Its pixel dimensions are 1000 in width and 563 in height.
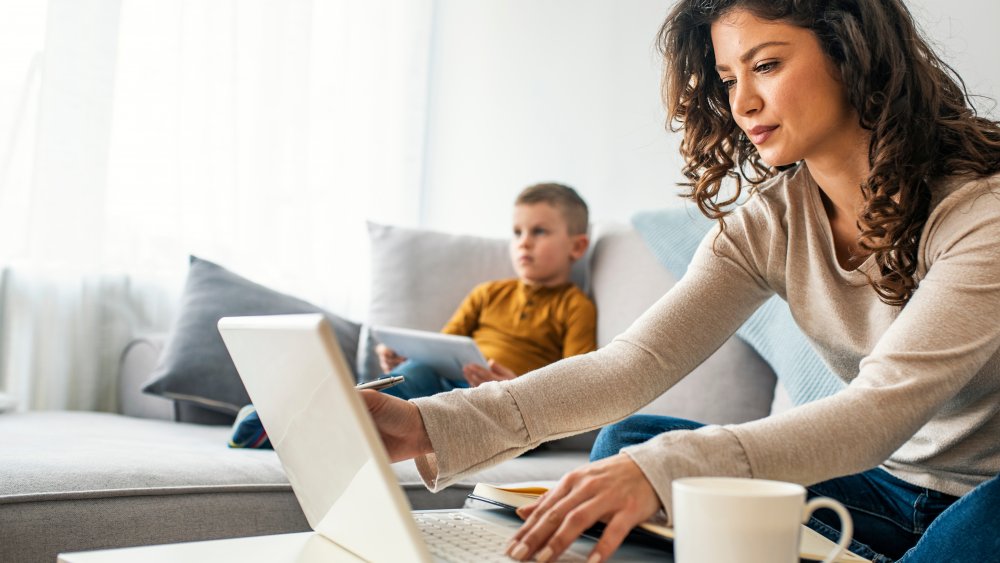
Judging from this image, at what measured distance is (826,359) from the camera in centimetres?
116

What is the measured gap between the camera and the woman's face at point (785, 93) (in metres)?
1.04

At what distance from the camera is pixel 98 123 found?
90.6 inches

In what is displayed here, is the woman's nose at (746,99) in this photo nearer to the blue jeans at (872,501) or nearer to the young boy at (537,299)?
the blue jeans at (872,501)

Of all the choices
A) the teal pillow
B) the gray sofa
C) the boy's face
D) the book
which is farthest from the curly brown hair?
the boy's face

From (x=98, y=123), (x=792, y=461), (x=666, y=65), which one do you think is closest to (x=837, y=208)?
(x=666, y=65)

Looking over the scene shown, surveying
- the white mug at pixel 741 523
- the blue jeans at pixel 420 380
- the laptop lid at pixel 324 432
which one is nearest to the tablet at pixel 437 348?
the blue jeans at pixel 420 380

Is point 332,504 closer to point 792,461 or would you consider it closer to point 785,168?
point 792,461

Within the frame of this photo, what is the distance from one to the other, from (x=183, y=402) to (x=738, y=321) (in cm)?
134

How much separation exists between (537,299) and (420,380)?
421 mm

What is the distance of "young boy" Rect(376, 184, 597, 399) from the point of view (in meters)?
2.12

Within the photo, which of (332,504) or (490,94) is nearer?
(332,504)

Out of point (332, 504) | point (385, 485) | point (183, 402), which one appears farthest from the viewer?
point (183, 402)

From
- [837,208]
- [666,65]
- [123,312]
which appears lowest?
[123,312]

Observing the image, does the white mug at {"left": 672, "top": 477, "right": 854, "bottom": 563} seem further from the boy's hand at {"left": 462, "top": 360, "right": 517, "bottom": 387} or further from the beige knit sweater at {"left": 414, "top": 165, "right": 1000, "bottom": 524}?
the boy's hand at {"left": 462, "top": 360, "right": 517, "bottom": 387}
